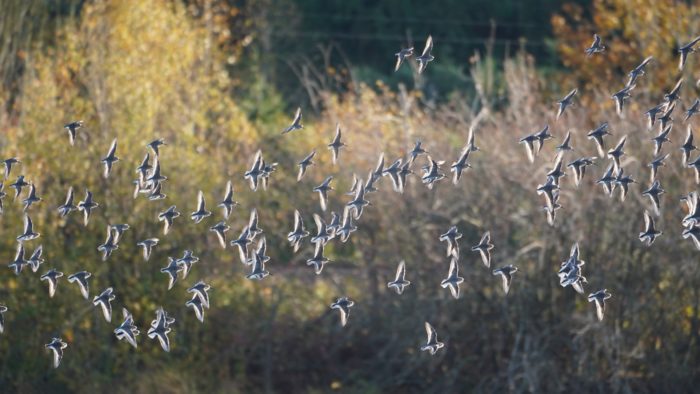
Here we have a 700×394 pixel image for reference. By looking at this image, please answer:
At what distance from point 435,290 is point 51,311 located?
3.54 meters

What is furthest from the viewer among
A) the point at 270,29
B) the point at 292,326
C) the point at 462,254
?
the point at 270,29

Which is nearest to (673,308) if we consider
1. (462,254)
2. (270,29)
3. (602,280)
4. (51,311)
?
(602,280)

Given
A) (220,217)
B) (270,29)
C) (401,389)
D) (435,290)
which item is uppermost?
(270,29)

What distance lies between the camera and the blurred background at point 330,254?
11.2m

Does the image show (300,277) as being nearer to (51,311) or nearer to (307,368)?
(307,368)

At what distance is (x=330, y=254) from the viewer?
1333 centimetres

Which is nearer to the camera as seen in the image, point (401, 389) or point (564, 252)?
point (564, 252)

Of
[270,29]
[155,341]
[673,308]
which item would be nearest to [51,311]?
[155,341]

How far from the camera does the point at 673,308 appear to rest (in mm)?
11172

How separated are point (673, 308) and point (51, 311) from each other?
5.59m

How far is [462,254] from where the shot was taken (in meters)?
11.7

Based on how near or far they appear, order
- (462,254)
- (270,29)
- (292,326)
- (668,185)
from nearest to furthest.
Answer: (668,185)
(462,254)
(292,326)
(270,29)

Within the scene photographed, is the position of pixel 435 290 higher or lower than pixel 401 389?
higher

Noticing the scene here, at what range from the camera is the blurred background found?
440 inches
